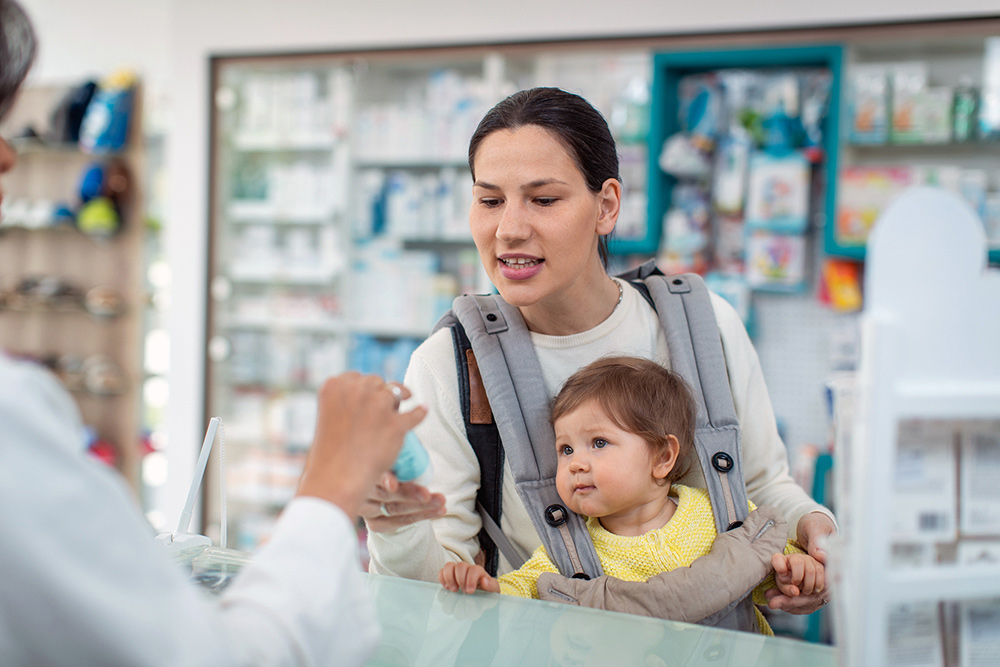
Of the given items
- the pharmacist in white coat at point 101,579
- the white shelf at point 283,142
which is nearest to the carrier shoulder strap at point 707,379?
the pharmacist in white coat at point 101,579

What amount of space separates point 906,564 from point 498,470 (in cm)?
96

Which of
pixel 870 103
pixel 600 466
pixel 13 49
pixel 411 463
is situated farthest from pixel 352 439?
pixel 870 103

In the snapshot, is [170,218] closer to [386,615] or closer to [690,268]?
[690,268]

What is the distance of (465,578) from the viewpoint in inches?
50.4

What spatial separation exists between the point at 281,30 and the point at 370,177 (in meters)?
0.87

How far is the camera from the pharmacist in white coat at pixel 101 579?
656mm

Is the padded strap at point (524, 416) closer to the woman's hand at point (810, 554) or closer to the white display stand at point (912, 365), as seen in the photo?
the woman's hand at point (810, 554)

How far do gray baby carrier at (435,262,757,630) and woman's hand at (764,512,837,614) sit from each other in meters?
0.07

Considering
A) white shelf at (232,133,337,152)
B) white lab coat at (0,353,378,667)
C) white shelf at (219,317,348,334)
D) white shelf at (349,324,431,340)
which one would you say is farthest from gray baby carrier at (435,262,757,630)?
white shelf at (232,133,337,152)

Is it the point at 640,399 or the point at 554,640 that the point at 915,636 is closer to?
the point at 554,640

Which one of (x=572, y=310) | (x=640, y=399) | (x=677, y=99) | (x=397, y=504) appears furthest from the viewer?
(x=677, y=99)

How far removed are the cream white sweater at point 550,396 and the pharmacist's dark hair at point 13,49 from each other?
36.0 inches

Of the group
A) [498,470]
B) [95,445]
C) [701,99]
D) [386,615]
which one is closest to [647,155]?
[701,99]

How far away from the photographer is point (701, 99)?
12.0ft
